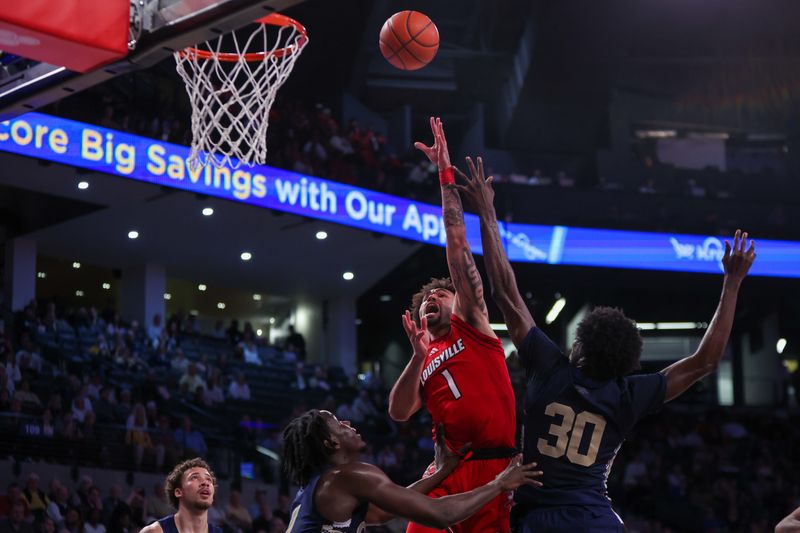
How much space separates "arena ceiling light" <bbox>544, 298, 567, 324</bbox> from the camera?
2681 cm

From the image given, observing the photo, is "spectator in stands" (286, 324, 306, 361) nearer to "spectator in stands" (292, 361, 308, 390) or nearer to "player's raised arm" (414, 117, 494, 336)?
"spectator in stands" (292, 361, 308, 390)

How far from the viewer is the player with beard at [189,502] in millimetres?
6594

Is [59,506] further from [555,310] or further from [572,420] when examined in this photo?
[555,310]

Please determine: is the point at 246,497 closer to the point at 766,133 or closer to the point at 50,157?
the point at 50,157

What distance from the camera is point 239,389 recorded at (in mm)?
18688

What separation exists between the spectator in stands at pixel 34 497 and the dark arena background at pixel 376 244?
0.03 meters

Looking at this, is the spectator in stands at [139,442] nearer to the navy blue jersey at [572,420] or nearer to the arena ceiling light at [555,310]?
the navy blue jersey at [572,420]

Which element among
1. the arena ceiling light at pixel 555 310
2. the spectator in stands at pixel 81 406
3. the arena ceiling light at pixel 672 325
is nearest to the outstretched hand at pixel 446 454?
the spectator in stands at pixel 81 406

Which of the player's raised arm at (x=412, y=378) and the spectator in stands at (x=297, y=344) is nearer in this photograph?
the player's raised arm at (x=412, y=378)

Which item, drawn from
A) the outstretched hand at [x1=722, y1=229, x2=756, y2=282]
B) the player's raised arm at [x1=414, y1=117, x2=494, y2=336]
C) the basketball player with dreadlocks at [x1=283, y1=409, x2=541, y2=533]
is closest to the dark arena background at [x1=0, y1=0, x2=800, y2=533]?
the player's raised arm at [x1=414, y1=117, x2=494, y2=336]

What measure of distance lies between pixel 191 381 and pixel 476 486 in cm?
1302

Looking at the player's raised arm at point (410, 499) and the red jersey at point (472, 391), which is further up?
the red jersey at point (472, 391)

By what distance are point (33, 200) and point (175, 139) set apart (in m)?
2.78

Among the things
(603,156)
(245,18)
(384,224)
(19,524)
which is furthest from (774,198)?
(245,18)
